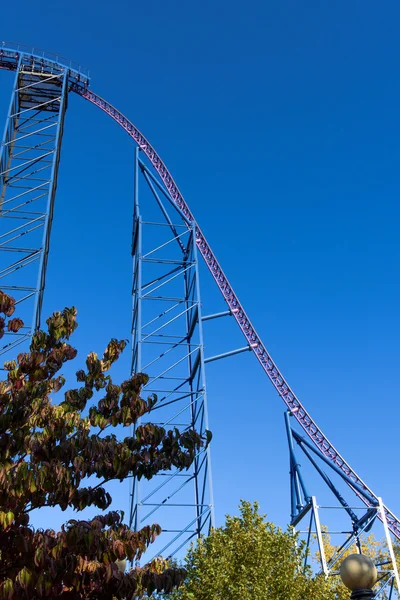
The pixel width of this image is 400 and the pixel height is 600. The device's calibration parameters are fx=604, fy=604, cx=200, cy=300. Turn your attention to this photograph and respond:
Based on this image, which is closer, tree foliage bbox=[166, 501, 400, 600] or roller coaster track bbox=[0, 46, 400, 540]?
tree foliage bbox=[166, 501, 400, 600]

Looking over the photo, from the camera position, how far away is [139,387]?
6223 millimetres

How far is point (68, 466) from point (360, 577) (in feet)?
8.43

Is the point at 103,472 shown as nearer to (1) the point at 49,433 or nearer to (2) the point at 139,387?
(1) the point at 49,433

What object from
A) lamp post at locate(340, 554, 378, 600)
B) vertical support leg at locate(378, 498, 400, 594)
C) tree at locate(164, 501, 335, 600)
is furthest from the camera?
vertical support leg at locate(378, 498, 400, 594)

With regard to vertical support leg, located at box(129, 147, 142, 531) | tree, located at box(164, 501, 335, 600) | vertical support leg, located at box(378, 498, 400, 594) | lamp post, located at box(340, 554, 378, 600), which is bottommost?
lamp post, located at box(340, 554, 378, 600)

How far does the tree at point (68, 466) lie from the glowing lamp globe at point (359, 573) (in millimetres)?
1582

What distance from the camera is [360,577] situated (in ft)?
15.6

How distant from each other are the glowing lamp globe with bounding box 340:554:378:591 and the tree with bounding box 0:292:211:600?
158 centimetres

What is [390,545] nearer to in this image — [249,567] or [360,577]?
[249,567]

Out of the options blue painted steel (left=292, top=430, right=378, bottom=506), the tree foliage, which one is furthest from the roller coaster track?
the tree foliage

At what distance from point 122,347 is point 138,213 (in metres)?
13.3

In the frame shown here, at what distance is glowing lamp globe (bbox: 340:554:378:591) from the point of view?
477 cm

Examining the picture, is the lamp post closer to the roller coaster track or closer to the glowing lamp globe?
the glowing lamp globe

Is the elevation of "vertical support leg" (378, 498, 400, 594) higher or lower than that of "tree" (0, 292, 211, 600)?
higher
